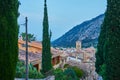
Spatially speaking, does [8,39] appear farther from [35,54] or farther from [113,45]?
[35,54]

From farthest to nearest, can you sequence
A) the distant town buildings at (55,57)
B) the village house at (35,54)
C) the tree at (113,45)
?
the distant town buildings at (55,57), the village house at (35,54), the tree at (113,45)

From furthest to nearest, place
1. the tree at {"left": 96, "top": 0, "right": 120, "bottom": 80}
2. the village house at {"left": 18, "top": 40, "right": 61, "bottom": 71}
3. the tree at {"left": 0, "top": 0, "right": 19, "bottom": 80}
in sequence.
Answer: the village house at {"left": 18, "top": 40, "right": 61, "bottom": 71} → the tree at {"left": 96, "top": 0, "right": 120, "bottom": 80} → the tree at {"left": 0, "top": 0, "right": 19, "bottom": 80}

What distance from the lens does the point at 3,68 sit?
55.4 ft

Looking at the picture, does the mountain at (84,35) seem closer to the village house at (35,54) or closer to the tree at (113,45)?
the village house at (35,54)

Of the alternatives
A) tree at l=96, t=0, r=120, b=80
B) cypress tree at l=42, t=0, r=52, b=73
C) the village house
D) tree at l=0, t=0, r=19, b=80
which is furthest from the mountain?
tree at l=0, t=0, r=19, b=80

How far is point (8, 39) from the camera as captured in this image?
1700cm

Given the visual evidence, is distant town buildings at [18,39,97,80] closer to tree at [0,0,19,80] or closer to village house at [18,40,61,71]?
village house at [18,40,61,71]

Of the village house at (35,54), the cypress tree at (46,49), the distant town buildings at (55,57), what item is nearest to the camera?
the cypress tree at (46,49)

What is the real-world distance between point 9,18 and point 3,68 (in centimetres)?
203

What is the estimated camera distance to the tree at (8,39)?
16828 mm

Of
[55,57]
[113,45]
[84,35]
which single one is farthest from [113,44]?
[84,35]

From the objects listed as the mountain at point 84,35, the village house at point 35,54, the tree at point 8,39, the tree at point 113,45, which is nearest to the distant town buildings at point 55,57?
the village house at point 35,54

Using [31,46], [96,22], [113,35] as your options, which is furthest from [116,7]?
[96,22]

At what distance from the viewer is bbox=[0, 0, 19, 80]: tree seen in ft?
55.2
